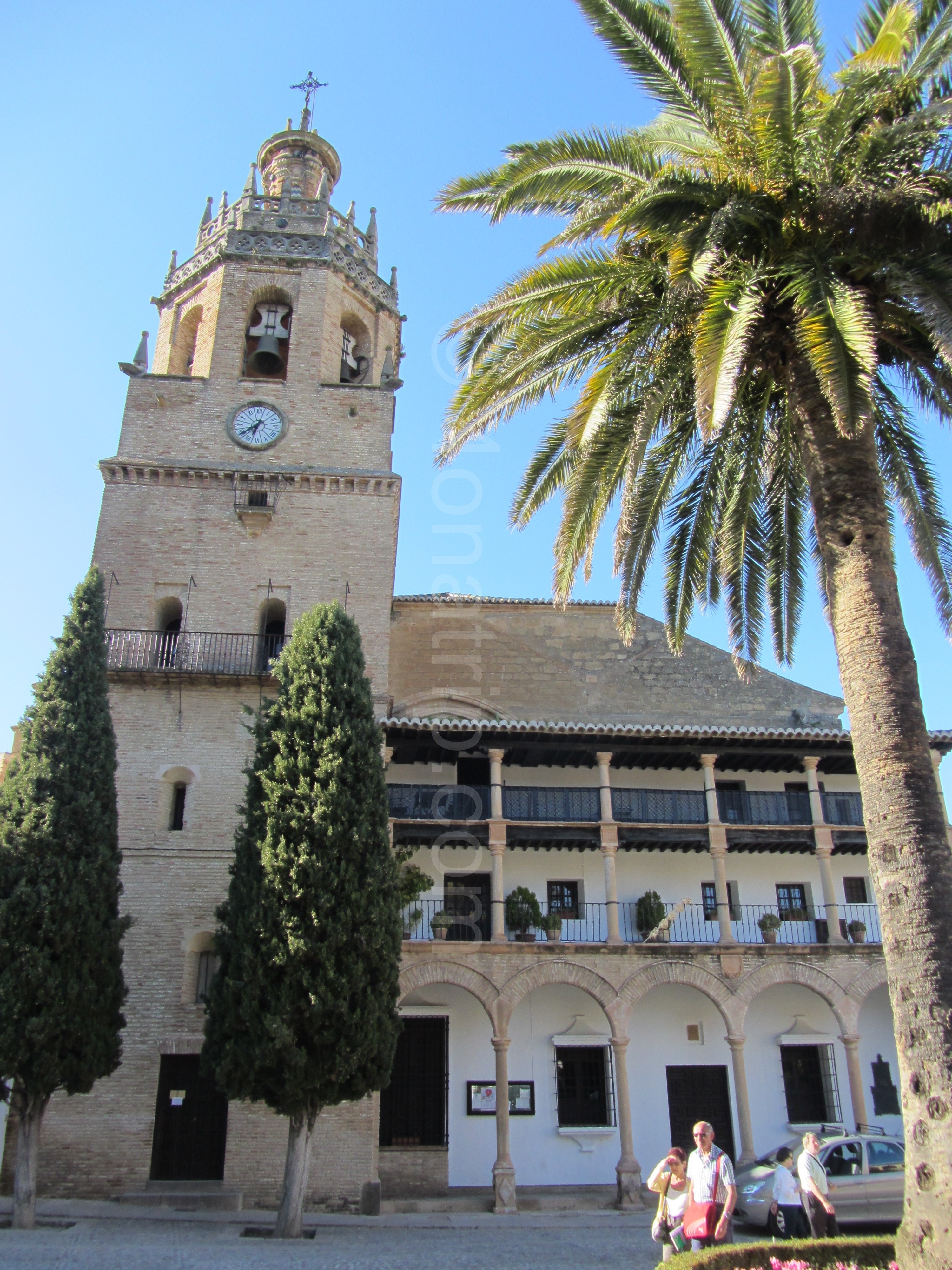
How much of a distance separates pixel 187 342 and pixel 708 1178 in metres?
20.0

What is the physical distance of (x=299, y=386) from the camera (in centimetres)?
2088

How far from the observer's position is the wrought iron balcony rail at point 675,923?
17844 mm

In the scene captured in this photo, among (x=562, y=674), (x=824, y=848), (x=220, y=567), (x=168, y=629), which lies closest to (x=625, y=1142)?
(x=824, y=848)

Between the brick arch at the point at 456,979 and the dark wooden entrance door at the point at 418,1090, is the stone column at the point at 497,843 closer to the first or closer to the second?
the brick arch at the point at 456,979

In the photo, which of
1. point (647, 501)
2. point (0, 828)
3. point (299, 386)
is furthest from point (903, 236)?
point (299, 386)

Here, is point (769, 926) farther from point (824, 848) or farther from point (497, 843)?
point (497, 843)

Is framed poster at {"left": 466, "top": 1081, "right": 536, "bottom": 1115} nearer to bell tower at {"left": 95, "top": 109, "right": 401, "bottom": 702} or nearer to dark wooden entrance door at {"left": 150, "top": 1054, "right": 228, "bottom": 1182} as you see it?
dark wooden entrance door at {"left": 150, "top": 1054, "right": 228, "bottom": 1182}

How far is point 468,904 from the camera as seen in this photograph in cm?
1853

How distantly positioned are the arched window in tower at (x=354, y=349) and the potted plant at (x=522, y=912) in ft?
38.4

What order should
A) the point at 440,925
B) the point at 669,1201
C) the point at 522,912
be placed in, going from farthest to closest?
the point at 522,912, the point at 440,925, the point at 669,1201

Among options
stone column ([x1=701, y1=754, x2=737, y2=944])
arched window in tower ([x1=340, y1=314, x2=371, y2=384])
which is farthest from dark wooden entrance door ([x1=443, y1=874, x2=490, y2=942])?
arched window in tower ([x1=340, y1=314, x2=371, y2=384])

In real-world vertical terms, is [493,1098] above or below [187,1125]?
above

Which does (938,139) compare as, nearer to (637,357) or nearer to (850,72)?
(850,72)

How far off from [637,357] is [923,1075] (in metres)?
7.04
